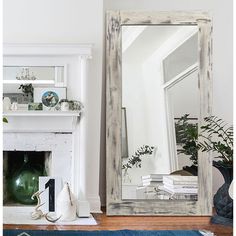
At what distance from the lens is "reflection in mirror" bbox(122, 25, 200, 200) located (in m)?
2.69

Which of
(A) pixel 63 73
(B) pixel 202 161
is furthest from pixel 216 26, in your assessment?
(A) pixel 63 73

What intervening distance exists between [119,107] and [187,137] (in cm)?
54

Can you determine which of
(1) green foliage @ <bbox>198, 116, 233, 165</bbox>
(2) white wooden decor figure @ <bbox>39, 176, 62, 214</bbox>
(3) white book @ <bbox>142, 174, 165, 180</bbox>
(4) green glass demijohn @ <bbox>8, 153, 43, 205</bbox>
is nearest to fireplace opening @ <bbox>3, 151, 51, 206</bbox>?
(4) green glass demijohn @ <bbox>8, 153, 43, 205</bbox>

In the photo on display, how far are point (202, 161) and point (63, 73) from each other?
1.16 meters

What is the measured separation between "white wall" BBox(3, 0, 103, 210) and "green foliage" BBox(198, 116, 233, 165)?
75 cm

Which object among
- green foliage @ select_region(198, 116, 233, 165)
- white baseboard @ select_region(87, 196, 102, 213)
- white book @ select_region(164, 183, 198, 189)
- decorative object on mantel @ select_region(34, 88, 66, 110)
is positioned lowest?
white baseboard @ select_region(87, 196, 102, 213)

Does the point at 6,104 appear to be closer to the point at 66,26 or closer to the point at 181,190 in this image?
the point at 66,26

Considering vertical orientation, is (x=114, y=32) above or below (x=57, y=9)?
below

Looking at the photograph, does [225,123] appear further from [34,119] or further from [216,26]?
[34,119]

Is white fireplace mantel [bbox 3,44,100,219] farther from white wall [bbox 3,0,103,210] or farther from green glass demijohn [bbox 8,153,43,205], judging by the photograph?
green glass demijohn [bbox 8,153,43,205]

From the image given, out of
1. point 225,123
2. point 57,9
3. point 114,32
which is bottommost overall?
point 225,123

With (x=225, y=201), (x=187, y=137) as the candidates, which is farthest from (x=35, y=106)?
(x=225, y=201)

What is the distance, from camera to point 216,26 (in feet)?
9.82

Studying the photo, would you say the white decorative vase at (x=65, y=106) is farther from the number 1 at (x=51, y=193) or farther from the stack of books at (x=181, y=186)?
the stack of books at (x=181, y=186)
